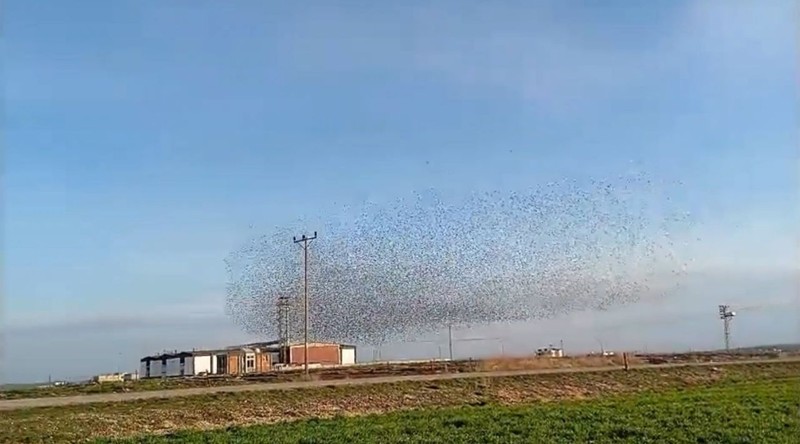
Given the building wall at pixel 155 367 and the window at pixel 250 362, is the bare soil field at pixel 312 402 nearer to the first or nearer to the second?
the window at pixel 250 362

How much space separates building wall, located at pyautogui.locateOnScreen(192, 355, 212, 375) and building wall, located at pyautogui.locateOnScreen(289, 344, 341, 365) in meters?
7.65

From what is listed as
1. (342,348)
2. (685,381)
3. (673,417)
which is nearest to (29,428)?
(673,417)

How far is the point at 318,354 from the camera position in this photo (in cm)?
7981

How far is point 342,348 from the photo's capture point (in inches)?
3366

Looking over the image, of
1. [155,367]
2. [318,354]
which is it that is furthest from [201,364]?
[318,354]

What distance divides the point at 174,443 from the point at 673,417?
34.3 ft

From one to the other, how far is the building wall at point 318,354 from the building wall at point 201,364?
301 inches

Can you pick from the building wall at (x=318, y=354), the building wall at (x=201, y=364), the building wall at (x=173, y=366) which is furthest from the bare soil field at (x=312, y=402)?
the building wall at (x=173, y=366)

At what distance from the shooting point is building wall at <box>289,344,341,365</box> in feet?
254

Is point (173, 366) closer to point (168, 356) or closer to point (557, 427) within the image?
point (168, 356)

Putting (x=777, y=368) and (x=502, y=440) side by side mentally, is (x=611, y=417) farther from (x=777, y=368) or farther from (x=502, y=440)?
(x=777, y=368)

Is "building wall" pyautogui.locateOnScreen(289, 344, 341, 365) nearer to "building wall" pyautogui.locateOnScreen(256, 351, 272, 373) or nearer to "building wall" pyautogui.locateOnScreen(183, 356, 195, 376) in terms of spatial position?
"building wall" pyautogui.locateOnScreen(256, 351, 272, 373)

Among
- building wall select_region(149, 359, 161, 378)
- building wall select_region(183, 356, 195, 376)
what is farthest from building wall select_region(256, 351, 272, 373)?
building wall select_region(149, 359, 161, 378)

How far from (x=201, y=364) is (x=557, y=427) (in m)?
63.7
